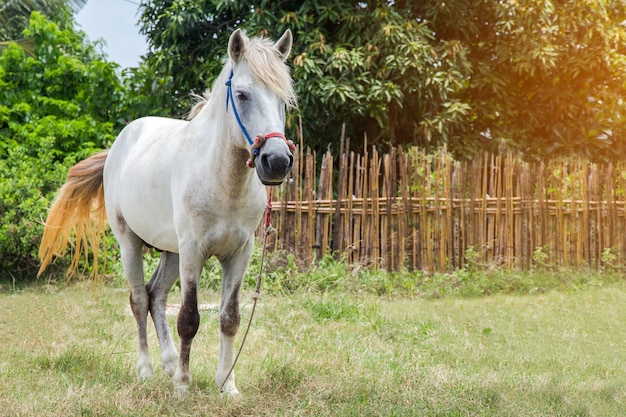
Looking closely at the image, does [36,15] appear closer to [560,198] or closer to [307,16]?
[307,16]

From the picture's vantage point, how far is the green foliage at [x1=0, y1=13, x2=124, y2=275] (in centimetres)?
834

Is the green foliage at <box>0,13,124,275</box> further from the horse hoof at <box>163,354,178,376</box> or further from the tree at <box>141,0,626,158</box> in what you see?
the horse hoof at <box>163,354,178,376</box>

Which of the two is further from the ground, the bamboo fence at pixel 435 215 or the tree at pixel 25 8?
the tree at pixel 25 8

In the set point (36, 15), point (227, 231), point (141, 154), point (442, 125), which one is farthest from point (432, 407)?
point (36, 15)

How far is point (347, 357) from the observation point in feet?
15.3

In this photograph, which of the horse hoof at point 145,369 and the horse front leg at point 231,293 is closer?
the horse front leg at point 231,293

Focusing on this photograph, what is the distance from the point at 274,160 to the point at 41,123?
7.44 meters

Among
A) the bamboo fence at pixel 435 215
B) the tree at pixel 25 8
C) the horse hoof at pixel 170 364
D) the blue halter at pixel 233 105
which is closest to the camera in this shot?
the blue halter at pixel 233 105

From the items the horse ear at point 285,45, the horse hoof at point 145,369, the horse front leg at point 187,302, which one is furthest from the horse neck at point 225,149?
the horse hoof at point 145,369

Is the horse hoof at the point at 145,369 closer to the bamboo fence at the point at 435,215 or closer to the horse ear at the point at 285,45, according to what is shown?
the horse ear at the point at 285,45

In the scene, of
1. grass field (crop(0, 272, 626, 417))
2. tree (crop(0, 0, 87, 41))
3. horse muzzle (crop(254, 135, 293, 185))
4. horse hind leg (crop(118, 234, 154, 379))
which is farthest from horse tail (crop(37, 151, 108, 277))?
tree (crop(0, 0, 87, 41))

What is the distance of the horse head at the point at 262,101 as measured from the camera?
10.2ft

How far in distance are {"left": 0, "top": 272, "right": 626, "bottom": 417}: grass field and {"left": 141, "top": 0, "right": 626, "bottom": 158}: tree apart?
11.7 ft

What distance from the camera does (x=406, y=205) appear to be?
28.2 feet
